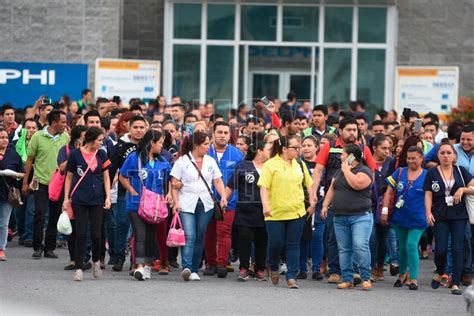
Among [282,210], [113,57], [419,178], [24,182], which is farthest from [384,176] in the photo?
[113,57]

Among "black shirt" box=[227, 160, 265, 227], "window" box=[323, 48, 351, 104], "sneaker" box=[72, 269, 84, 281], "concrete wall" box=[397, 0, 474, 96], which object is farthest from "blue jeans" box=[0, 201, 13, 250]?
"concrete wall" box=[397, 0, 474, 96]

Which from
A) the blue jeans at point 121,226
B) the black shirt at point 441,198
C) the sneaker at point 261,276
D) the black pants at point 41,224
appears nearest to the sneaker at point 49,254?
the black pants at point 41,224

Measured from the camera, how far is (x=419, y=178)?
16234 millimetres

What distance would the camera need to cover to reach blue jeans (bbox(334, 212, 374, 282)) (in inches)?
618

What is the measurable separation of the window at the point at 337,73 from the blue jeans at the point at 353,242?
59.0 ft

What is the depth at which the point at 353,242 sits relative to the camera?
15789 mm

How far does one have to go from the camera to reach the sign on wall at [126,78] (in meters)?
28.5

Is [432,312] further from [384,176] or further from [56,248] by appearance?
[56,248]

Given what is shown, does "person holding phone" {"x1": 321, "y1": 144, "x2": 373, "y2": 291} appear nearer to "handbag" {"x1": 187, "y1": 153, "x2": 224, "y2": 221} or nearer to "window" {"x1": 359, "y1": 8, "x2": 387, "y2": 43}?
"handbag" {"x1": 187, "y1": 153, "x2": 224, "y2": 221}

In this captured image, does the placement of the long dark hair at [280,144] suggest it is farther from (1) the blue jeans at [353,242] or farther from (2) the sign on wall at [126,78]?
(2) the sign on wall at [126,78]

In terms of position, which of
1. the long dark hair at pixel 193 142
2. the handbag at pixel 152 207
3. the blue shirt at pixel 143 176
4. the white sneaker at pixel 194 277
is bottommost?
the white sneaker at pixel 194 277

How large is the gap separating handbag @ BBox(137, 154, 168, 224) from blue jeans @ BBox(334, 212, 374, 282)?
2.24 metres

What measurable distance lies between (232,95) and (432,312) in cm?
2000

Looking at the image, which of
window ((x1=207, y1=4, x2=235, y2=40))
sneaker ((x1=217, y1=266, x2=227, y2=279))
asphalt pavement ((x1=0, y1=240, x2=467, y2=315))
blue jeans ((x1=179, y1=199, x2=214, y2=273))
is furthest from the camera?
window ((x1=207, y1=4, x2=235, y2=40))
